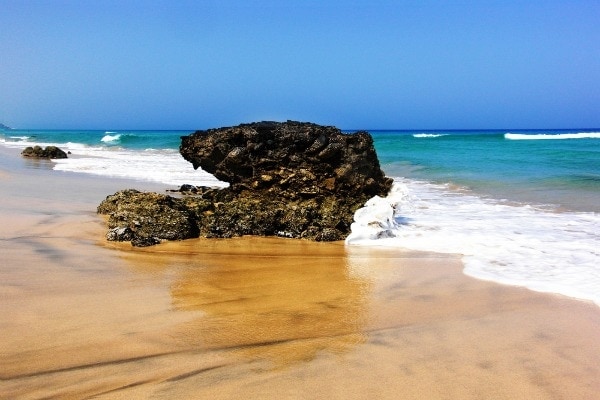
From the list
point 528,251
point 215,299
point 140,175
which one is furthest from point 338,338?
point 140,175

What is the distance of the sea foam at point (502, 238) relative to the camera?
459cm

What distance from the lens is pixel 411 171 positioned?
17.8 meters

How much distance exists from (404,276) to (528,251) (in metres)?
1.77

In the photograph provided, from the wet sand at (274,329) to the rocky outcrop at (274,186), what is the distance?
39.0 inches

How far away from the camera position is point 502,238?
616 centimetres

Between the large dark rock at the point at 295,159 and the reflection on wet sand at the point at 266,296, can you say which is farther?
the large dark rock at the point at 295,159

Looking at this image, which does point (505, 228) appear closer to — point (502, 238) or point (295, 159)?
point (502, 238)

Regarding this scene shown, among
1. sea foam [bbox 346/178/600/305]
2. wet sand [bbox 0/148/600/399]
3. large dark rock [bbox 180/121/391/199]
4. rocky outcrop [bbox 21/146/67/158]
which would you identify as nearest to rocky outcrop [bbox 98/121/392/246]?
large dark rock [bbox 180/121/391/199]

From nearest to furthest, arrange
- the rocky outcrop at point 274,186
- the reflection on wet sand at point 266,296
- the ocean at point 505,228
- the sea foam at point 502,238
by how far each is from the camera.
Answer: the reflection on wet sand at point 266,296 < the sea foam at point 502,238 < the ocean at point 505,228 < the rocky outcrop at point 274,186

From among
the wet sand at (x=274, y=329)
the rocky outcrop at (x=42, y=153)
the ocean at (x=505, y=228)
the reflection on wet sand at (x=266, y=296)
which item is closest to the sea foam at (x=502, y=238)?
the ocean at (x=505, y=228)

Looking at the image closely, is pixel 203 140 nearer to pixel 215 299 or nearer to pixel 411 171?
pixel 215 299

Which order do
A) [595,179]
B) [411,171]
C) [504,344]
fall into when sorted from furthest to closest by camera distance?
[411,171], [595,179], [504,344]

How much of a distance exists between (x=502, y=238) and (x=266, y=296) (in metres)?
3.47

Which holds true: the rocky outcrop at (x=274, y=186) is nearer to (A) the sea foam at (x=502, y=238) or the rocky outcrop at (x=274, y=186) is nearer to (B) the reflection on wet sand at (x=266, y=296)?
(A) the sea foam at (x=502, y=238)
